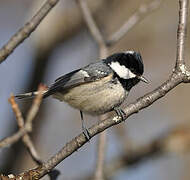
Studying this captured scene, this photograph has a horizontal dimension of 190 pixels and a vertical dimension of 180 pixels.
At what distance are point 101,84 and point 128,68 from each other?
23 cm

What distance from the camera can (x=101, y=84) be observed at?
9.94 ft

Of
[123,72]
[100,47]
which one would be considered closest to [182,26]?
[123,72]

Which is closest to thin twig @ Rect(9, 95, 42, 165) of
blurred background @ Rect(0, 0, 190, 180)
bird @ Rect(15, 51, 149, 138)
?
bird @ Rect(15, 51, 149, 138)

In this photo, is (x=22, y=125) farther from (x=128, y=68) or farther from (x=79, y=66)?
(x=79, y=66)

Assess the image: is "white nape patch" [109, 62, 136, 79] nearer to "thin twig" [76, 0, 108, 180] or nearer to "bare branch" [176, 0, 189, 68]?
"thin twig" [76, 0, 108, 180]

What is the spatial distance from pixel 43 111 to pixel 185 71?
3344 mm

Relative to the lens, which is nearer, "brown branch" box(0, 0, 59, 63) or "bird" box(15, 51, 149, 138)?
"brown branch" box(0, 0, 59, 63)

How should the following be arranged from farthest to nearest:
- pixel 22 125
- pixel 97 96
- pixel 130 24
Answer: pixel 130 24, pixel 97 96, pixel 22 125

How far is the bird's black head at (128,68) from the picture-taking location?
305cm

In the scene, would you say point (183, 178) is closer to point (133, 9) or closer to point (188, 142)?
point (188, 142)

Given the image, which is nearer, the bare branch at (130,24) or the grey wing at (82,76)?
the grey wing at (82,76)

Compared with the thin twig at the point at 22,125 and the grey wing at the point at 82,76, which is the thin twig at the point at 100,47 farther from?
the thin twig at the point at 22,125

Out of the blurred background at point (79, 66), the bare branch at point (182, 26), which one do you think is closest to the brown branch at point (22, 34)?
the bare branch at point (182, 26)

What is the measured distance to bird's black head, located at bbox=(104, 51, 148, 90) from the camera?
305cm
